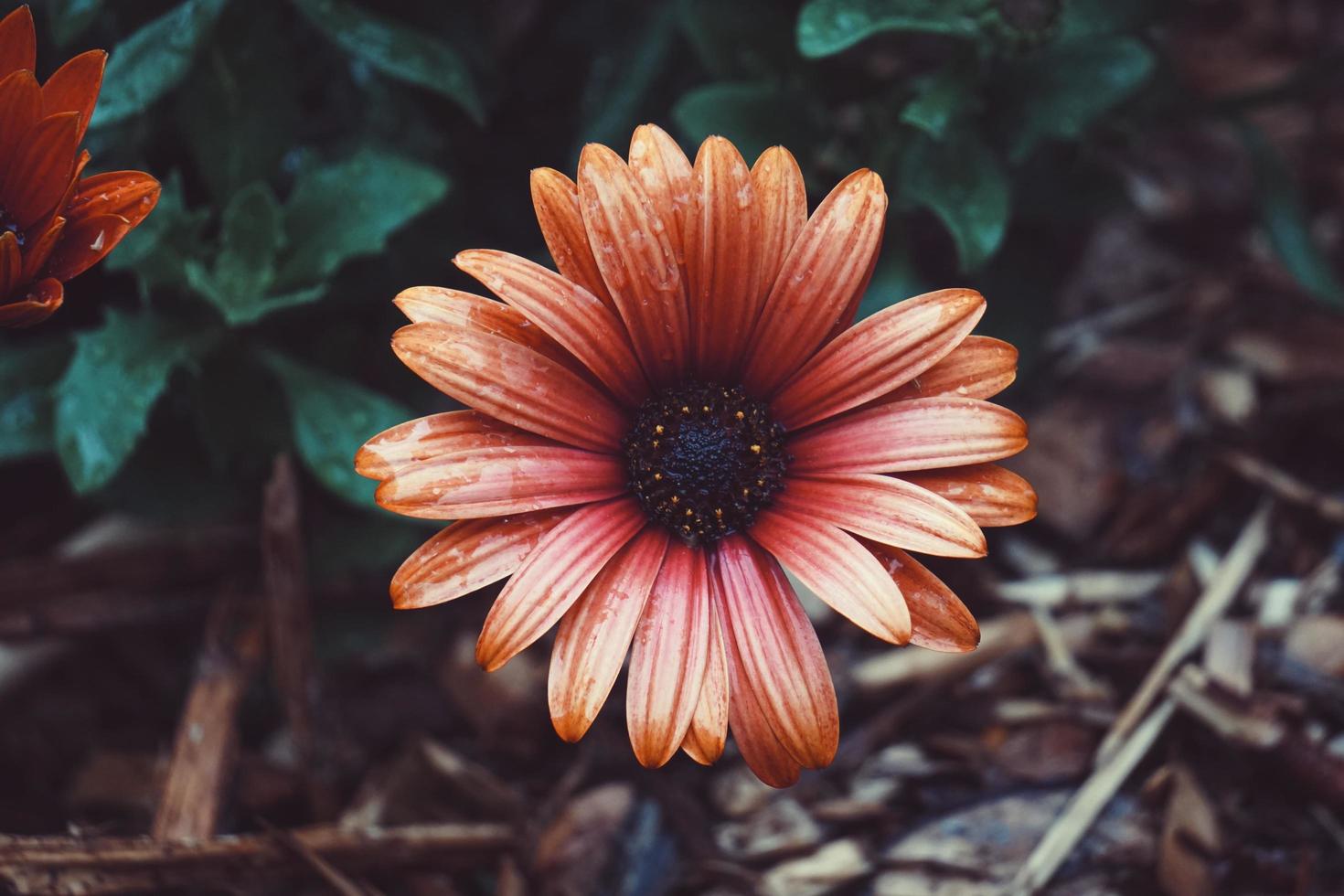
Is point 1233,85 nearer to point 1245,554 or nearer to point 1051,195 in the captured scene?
point 1051,195

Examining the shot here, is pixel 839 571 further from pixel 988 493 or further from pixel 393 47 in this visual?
pixel 393 47

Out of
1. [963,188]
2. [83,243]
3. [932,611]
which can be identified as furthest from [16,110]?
[963,188]

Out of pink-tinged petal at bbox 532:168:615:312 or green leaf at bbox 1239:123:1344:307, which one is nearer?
pink-tinged petal at bbox 532:168:615:312

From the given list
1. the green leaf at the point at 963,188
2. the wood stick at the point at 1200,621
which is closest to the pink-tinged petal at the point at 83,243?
the green leaf at the point at 963,188

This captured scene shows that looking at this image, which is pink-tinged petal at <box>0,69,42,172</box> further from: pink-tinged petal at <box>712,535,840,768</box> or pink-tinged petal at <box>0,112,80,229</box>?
pink-tinged petal at <box>712,535,840,768</box>

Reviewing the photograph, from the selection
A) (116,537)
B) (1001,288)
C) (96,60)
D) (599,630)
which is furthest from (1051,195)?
(116,537)

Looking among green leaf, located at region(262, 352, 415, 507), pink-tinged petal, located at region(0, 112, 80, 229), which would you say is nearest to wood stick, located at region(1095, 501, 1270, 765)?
green leaf, located at region(262, 352, 415, 507)

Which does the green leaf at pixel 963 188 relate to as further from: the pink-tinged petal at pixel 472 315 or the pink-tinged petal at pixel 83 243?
the pink-tinged petal at pixel 83 243

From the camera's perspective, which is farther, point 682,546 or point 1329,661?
point 1329,661
